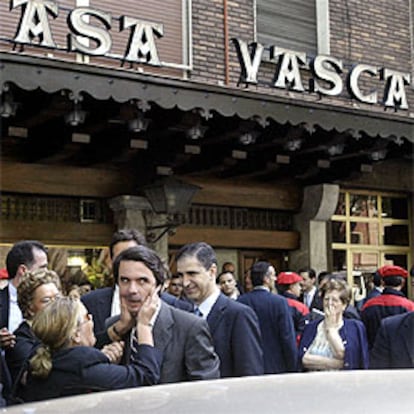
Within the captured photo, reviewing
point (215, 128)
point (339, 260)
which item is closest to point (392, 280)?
point (215, 128)

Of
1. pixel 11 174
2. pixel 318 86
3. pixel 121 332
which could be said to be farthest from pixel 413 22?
pixel 121 332

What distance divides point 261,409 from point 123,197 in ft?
28.7

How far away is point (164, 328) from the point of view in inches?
147

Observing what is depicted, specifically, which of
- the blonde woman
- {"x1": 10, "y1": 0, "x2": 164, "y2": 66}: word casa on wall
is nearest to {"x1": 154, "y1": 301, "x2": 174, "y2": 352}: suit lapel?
the blonde woman

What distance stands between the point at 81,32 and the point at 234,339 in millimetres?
5003

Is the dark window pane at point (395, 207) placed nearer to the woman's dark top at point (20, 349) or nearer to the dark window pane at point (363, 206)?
the dark window pane at point (363, 206)

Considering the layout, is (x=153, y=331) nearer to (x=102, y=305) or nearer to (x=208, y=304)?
(x=208, y=304)

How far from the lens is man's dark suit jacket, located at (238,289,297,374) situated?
6.41m

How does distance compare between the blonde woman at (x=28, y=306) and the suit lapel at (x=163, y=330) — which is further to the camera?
the blonde woman at (x=28, y=306)

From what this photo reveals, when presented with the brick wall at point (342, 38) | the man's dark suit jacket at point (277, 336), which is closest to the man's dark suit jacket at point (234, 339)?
the man's dark suit jacket at point (277, 336)

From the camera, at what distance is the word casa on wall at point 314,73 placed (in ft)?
32.3

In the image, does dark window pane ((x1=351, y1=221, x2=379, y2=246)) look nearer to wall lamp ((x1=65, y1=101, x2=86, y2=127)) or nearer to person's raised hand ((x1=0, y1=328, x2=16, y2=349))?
wall lamp ((x1=65, y1=101, x2=86, y2=127))

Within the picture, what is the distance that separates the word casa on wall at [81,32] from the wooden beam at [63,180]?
68.5 inches

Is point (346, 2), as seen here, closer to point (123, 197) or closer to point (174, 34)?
point (174, 34)
